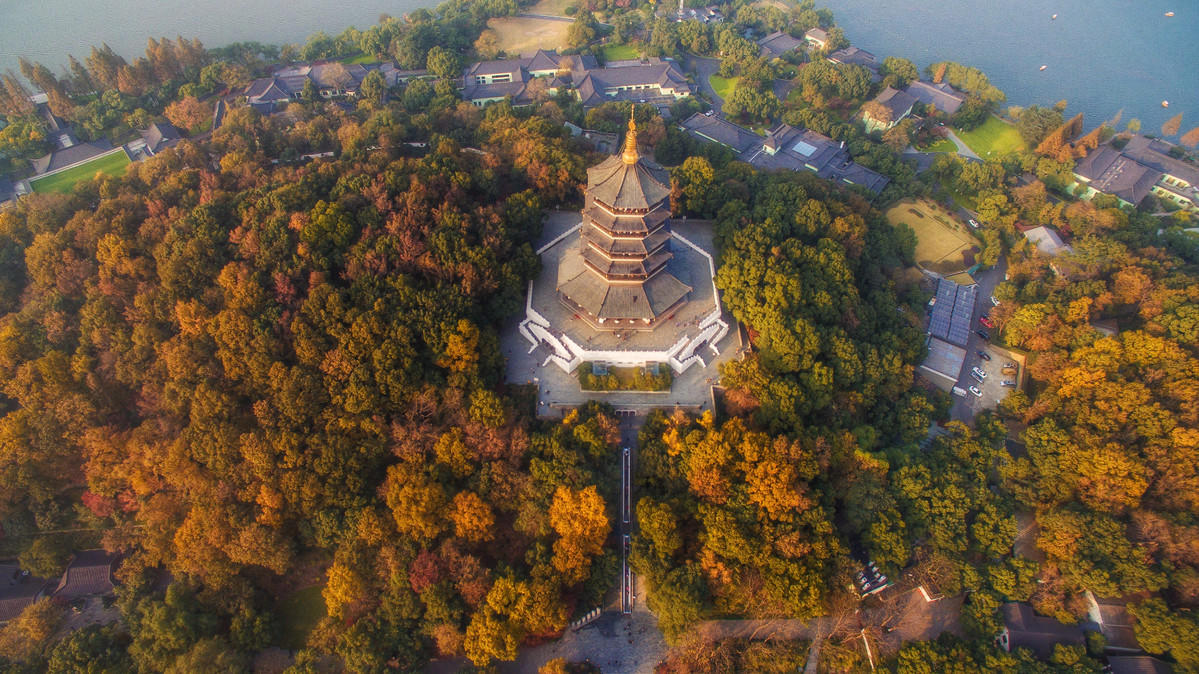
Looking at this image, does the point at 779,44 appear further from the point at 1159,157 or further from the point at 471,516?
the point at 471,516

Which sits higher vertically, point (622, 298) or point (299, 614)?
point (622, 298)

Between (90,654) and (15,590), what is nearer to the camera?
(90,654)

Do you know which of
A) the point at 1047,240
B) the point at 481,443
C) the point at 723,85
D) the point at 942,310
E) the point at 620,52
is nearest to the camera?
the point at 481,443

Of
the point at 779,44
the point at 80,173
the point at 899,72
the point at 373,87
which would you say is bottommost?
the point at 899,72

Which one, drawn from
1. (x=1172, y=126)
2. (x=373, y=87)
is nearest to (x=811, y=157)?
(x=1172, y=126)

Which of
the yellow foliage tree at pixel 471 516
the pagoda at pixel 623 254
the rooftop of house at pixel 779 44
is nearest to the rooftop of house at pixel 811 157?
the rooftop of house at pixel 779 44

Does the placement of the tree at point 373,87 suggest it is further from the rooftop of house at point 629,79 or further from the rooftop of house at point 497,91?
the rooftop of house at point 629,79

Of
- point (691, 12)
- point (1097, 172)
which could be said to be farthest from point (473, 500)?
point (691, 12)

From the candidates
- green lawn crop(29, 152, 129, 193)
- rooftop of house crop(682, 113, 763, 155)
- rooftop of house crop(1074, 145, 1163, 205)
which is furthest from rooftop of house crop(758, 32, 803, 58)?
green lawn crop(29, 152, 129, 193)
